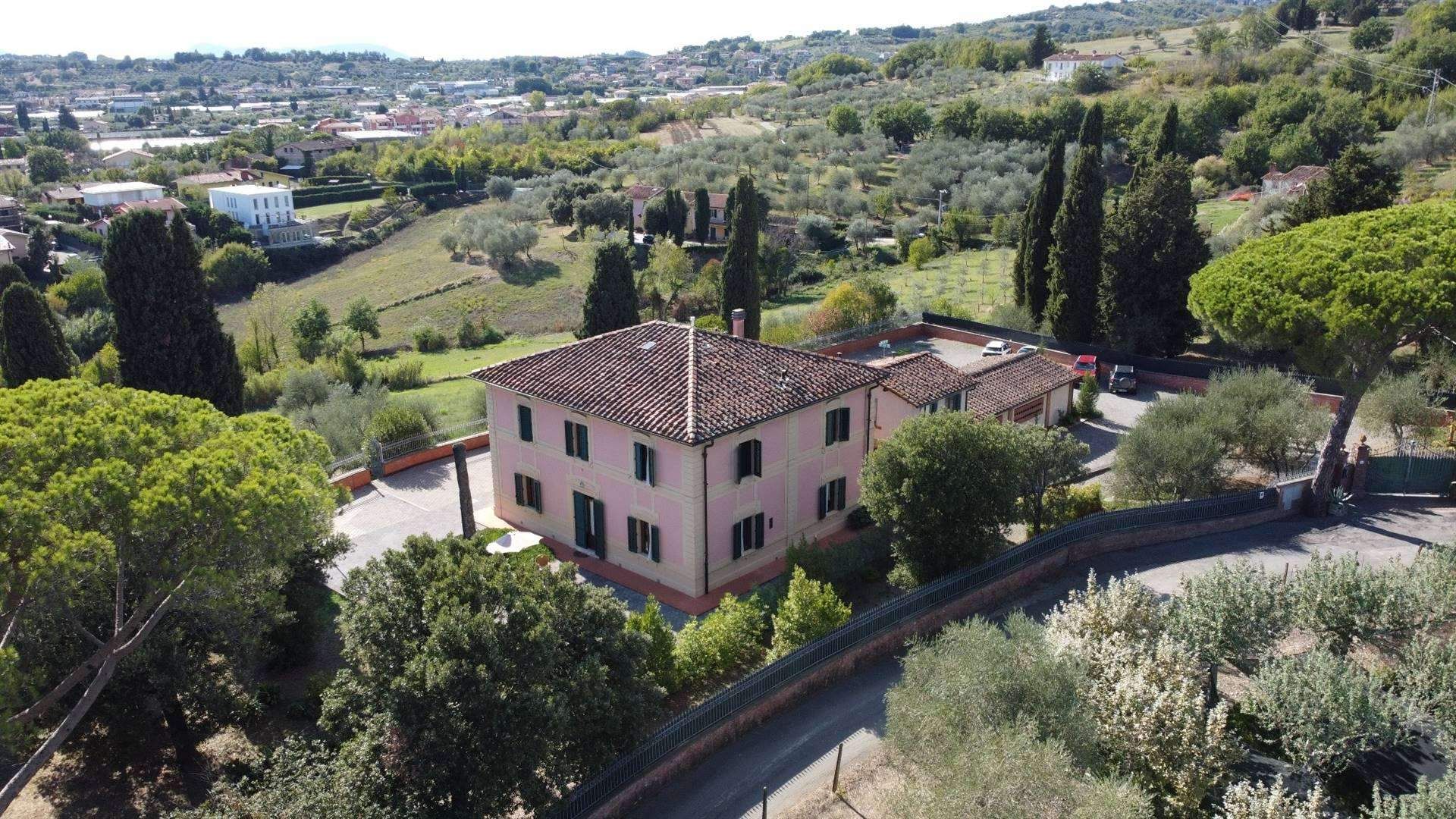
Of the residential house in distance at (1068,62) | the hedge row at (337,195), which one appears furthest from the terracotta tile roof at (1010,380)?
the residential house in distance at (1068,62)

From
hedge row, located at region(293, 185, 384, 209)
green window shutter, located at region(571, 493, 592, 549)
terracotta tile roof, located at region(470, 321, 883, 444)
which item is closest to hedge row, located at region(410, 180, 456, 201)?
hedge row, located at region(293, 185, 384, 209)

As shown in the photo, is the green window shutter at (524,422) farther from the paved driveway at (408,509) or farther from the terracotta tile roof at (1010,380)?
the terracotta tile roof at (1010,380)

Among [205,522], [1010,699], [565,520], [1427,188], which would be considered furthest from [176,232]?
[1427,188]

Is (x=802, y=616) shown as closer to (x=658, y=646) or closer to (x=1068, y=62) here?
(x=658, y=646)

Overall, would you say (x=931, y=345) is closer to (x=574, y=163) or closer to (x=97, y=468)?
(x=97, y=468)

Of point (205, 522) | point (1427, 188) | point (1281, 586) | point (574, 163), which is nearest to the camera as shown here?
point (205, 522)

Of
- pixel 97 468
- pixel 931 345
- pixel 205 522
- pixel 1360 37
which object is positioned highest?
pixel 1360 37

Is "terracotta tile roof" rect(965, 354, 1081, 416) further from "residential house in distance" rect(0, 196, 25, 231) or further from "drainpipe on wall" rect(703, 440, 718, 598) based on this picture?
"residential house in distance" rect(0, 196, 25, 231)
